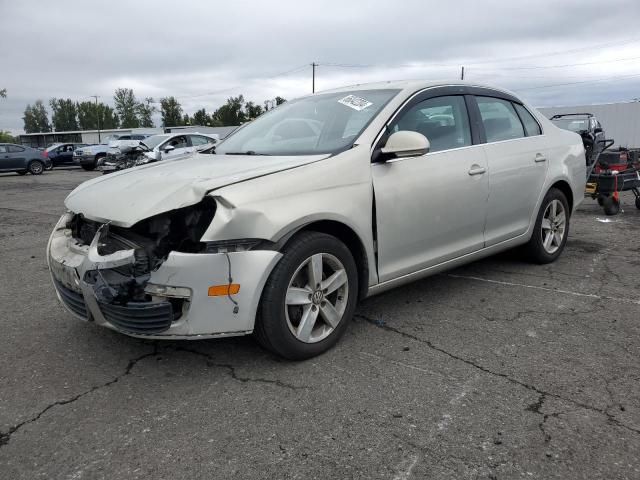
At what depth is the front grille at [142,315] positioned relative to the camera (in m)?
2.56

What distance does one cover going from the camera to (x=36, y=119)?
127562 millimetres

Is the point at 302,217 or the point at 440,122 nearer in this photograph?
the point at 302,217

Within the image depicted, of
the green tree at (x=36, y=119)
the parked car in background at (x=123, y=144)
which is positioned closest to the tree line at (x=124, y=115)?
the green tree at (x=36, y=119)

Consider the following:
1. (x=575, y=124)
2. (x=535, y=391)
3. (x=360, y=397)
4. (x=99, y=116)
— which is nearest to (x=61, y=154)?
(x=575, y=124)

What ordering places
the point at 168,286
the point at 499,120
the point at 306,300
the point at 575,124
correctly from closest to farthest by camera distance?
1. the point at 168,286
2. the point at 306,300
3. the point at 499,120
4. the point at 575,124

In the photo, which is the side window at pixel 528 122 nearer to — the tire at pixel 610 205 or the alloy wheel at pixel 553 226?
the alloy wheel at pixel 553 226

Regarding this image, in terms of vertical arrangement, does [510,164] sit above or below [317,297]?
above

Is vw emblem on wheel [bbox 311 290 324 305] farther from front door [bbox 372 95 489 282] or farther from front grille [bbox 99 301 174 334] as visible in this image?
front grille [bbox 99 301 174 334]

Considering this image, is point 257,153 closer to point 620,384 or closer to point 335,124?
point 335,124

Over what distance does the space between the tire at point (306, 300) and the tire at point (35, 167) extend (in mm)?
23806

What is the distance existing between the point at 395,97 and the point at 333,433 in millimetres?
2268

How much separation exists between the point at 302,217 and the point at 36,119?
146m

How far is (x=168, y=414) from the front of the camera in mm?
2506

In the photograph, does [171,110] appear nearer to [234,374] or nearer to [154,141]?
[154,141]
